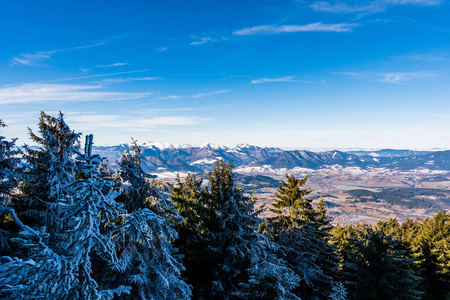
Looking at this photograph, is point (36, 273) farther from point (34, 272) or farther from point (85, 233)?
point (85, 233)

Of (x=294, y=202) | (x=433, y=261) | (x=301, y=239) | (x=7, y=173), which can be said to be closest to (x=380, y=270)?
(x=301, y=239)

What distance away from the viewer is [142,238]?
6273 millimetres

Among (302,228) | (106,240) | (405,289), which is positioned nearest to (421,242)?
(405,289)

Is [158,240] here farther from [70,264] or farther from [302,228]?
[302,228]

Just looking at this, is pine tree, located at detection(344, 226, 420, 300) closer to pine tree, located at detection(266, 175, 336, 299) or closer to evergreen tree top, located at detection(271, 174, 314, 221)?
pine tree, located at detection(266, 175, 336, 299)

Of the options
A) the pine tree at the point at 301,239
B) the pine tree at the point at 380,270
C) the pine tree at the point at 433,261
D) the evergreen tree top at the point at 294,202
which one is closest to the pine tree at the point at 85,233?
the pine tree at the point at 301,239

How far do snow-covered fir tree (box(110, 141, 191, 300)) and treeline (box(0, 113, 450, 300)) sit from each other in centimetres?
4

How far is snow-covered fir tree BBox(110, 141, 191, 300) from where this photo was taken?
24.5 ft

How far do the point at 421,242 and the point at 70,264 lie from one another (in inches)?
1609

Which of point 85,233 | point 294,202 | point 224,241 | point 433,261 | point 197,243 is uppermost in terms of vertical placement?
point 85,233

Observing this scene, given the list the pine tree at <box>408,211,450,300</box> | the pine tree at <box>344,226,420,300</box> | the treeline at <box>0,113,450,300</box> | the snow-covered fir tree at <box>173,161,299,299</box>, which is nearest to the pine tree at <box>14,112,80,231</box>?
the treeline at <box>0,113,450,300</box>

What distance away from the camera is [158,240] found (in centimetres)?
851

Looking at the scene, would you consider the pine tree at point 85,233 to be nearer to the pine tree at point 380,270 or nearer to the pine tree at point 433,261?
the pine tree at point 380,270

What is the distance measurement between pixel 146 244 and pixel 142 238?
1.78 metres
